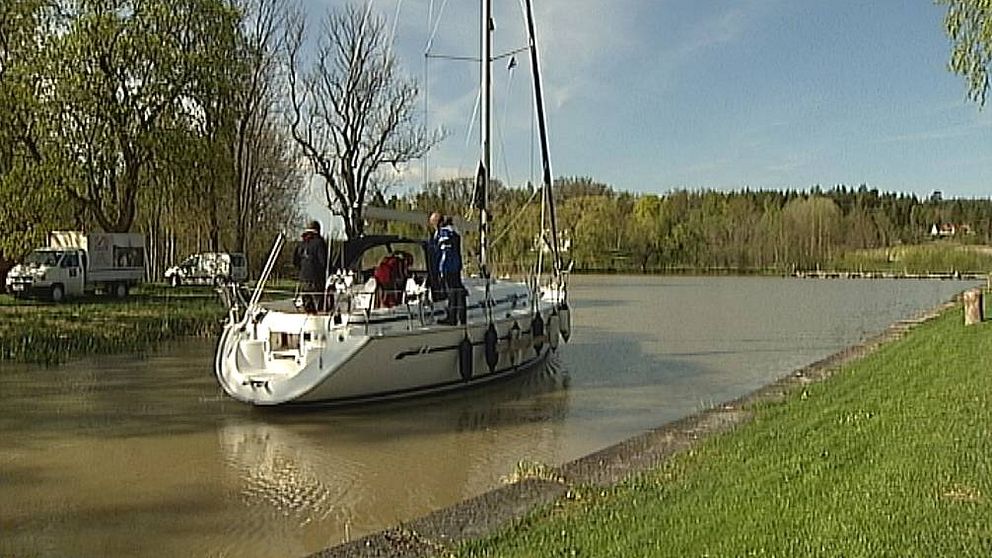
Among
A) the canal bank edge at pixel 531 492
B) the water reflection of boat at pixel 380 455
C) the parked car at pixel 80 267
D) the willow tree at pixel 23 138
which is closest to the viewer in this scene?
the canal bank edge at pixel 531 492

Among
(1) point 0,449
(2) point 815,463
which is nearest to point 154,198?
(1) point 0,449

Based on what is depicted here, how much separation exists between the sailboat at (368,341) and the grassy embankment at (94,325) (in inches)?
254

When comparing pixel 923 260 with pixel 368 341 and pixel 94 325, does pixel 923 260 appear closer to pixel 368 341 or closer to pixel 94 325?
pixel 94 325

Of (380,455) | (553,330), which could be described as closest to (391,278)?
(380,455)

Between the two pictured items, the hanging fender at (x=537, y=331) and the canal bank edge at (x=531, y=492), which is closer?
the canal bank edge at (x=531, y=492)

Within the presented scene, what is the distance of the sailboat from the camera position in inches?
540

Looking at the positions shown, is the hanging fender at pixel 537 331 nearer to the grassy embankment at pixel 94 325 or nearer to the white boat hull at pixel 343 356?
the white boat hull at pixel 343 356

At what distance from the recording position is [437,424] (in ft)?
45.2

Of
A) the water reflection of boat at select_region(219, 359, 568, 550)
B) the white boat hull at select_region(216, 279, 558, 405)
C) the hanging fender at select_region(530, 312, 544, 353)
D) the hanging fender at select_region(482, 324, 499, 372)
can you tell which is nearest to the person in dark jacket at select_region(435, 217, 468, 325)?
the white boat hull at select_region(216, 279, 558, 405)

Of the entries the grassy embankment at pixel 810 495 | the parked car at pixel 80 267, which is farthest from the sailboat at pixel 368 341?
the parked car at pixel 80 267

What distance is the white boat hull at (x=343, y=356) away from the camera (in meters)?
13.7

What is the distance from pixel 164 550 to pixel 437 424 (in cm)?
613

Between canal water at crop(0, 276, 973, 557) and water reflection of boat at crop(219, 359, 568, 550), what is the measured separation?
0.03 m

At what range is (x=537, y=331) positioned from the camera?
62.5ft
